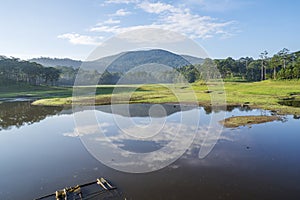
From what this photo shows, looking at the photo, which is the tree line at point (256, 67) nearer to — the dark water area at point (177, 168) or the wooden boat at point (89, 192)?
the dark water area at point (177, 168)

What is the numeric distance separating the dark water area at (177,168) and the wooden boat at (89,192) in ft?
1.83

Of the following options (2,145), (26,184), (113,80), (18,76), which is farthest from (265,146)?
(113,80)

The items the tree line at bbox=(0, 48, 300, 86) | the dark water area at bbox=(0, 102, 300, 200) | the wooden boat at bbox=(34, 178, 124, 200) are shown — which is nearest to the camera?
the wooden boat at bbox=(34, 178, 124, 200)

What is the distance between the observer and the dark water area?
38.3 ft

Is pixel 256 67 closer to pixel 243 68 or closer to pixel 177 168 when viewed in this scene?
pixel 243 68

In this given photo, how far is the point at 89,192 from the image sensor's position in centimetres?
1166

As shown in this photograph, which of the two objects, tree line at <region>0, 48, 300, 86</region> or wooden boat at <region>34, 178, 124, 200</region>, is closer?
wooden boat at <region>34, 178, 124, 200</region>

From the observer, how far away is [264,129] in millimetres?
23578

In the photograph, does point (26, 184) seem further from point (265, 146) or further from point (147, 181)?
point (265, 146)

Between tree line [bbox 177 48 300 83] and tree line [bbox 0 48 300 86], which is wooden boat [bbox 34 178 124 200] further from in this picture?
tree line [bbox 177 48 300 83]

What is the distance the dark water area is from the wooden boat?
0.56 meters

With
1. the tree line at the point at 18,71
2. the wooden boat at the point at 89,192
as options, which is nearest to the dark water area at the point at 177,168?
the wooden boat at the point at 89,192

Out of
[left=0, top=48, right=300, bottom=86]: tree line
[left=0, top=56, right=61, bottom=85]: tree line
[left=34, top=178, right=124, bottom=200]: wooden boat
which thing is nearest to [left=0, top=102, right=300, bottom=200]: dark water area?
[left=34, top=178, right=124, bottom=200]: wooden boat

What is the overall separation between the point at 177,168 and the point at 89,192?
5375 millimetres
